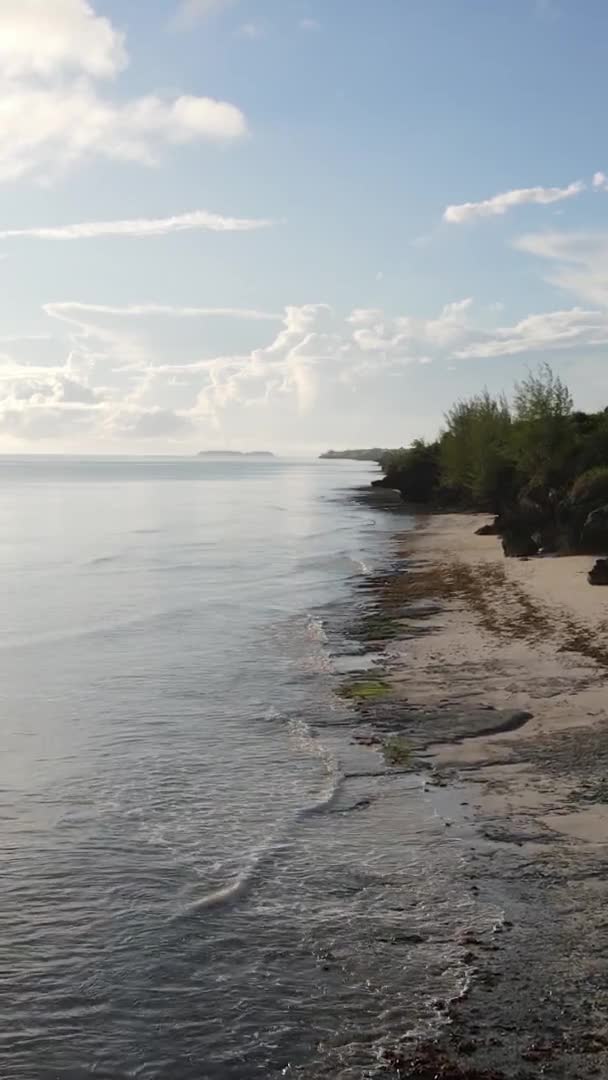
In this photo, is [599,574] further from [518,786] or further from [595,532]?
[518,786]

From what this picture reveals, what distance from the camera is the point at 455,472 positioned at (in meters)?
89.3

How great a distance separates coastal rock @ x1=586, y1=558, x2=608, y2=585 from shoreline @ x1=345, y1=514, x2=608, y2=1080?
0.39m

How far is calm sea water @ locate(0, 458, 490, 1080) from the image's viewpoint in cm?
752

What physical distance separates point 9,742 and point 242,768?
4.56 meters

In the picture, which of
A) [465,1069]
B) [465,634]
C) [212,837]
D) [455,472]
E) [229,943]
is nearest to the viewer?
[465,1069]

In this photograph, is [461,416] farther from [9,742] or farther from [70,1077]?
[70,1077]

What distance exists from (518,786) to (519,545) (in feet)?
101

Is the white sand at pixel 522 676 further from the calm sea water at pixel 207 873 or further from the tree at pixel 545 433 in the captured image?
the tree at pixel 545 433

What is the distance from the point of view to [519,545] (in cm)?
4259

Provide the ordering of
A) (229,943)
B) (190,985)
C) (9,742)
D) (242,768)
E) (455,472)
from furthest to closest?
(455,472) → (9,742) → (242,768) → (229,943) → (190,985)

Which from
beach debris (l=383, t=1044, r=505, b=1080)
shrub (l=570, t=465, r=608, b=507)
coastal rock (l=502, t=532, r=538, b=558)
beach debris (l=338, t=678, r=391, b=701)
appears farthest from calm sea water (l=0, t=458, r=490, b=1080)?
shrub (l=570, t=465, r=608, b=507)

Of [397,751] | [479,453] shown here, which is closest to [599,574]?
[397,751]

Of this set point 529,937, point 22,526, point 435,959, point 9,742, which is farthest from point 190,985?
point 22,526

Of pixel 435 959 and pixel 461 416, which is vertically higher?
pixel 461 416
